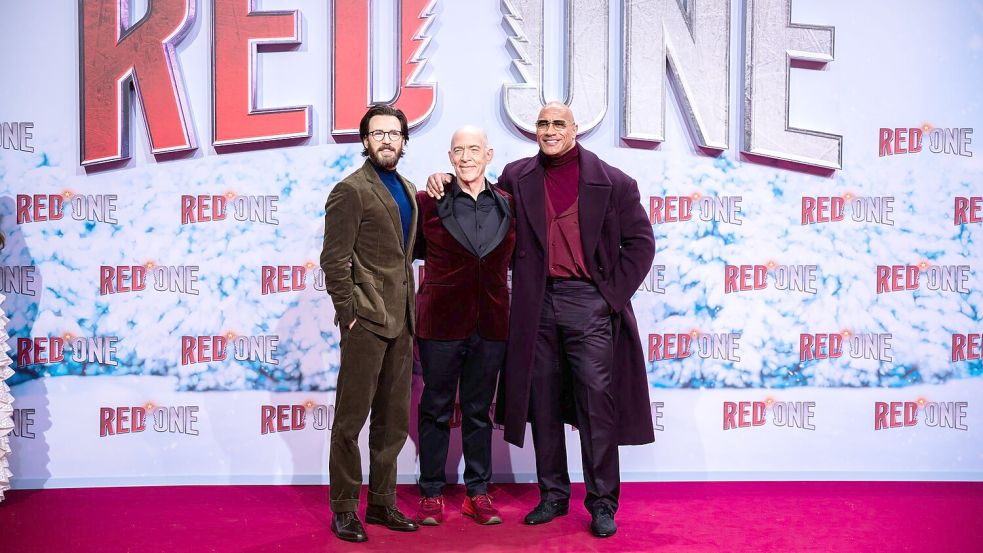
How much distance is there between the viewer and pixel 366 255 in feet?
11.3

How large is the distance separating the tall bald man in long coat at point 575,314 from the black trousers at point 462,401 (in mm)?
106

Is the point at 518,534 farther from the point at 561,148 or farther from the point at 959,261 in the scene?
the point at 959,261

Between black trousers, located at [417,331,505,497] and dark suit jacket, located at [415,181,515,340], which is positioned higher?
dark suit jacket, located at [415,181,515,340]

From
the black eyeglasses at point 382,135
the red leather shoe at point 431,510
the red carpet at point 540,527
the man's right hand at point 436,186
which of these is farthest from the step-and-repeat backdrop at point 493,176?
the black eyeglasses at point 382,135

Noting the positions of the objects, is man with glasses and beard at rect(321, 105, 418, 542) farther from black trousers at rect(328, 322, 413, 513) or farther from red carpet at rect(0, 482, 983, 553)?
red carpet at rect(0, 482, 983, 553)

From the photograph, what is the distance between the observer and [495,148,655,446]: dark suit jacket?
11.9 feet

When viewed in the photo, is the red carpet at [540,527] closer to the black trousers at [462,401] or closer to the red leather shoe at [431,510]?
the red leather shoe at [431,510]

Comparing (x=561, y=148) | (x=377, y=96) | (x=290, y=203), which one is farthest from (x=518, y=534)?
(x=377, y=96)

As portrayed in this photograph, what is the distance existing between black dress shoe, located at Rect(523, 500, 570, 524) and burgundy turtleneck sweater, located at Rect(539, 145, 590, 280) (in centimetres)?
107

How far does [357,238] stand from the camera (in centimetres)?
344

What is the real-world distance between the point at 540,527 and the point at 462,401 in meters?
0.67

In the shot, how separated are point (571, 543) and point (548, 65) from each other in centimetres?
250

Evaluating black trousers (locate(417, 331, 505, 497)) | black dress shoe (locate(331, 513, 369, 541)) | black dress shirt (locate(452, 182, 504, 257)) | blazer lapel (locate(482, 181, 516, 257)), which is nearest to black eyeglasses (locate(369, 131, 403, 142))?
black dress shirt (locate(452, 182, 504, 257))

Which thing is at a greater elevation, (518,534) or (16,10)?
(16,10)
